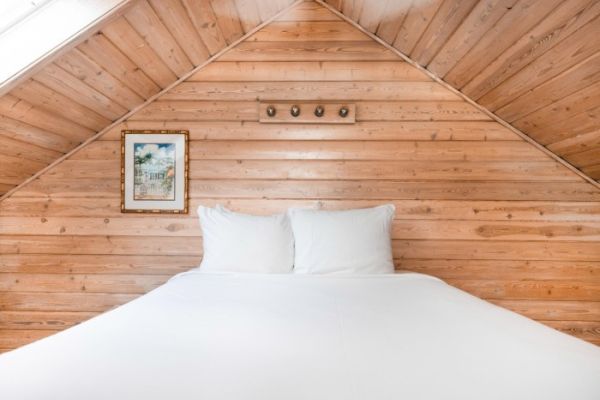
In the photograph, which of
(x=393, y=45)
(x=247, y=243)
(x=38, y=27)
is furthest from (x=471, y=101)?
(x=38, y=27)

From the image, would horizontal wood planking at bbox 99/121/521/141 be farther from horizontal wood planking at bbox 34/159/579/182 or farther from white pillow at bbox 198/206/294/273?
white pillow at bbox 198/206/294/273

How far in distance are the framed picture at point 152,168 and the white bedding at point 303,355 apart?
3.77 feet

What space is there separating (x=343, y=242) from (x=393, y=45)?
1.37 metres

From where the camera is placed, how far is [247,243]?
73.1 inches

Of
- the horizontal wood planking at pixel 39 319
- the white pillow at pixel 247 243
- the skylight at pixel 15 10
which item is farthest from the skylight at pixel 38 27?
the horizontal wood planking at pixel 39 319

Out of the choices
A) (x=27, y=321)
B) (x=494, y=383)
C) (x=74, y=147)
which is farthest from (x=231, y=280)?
(x=27, y=321)

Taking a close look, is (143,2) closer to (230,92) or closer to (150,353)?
(230,92)

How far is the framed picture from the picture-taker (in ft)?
7.50

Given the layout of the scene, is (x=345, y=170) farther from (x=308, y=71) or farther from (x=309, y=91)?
(x=308, y=71)

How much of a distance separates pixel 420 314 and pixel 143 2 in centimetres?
176

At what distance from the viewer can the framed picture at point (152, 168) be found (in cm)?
229

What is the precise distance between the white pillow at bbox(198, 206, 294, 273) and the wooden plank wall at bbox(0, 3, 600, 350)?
13.1 inches

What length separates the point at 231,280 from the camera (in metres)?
1.64

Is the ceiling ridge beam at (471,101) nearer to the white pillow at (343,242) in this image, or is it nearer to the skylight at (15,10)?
the white pillow at (343,242)
